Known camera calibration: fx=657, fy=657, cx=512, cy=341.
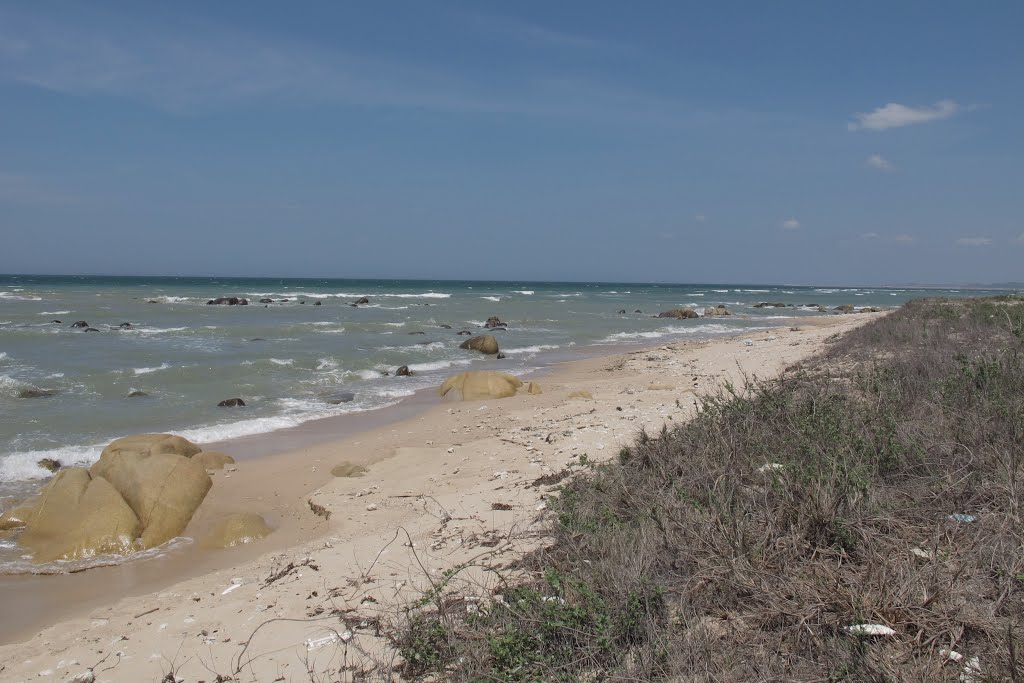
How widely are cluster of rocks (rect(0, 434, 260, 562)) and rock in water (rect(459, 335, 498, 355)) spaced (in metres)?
14.2

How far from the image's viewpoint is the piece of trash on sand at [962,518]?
3.37m

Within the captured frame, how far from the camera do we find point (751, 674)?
2.54 m

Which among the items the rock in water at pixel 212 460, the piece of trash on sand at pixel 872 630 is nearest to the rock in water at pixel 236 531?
the rock in water at pixel 212 460

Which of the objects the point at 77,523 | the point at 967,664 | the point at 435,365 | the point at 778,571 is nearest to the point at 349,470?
the point at 77,523

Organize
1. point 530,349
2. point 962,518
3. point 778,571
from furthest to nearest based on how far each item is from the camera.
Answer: point 530,349 < point 962,518 < point 778,571


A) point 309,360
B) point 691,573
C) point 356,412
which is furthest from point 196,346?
point 691,573

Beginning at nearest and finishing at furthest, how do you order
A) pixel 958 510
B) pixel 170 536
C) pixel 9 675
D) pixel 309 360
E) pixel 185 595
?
pixel 958 510
pixel 9 675
pixel 185 595
pixel 170 536
pixel 309 360

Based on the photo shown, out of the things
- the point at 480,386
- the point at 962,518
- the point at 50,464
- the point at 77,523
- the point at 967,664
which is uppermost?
the point at 962,518

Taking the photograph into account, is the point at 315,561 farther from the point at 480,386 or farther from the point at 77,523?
the point at 480,386

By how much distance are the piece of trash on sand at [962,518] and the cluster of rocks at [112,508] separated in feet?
19.0

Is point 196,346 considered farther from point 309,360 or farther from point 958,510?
point 958,510

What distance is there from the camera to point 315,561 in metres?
5.11

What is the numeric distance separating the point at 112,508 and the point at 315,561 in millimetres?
2703

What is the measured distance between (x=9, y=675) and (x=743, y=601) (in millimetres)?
4359
